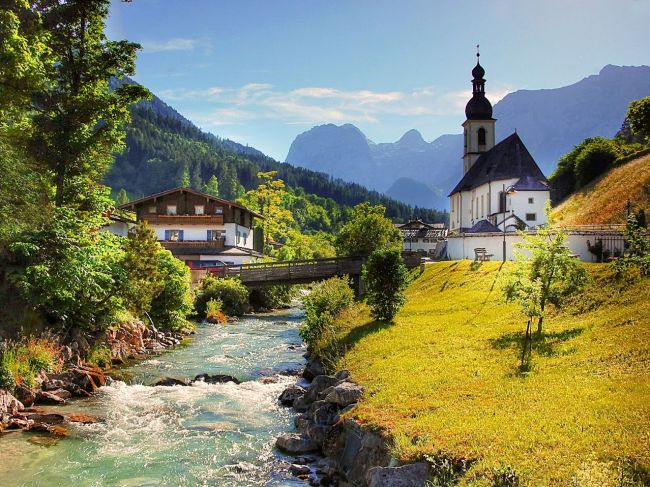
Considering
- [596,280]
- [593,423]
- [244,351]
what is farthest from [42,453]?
[596,280]

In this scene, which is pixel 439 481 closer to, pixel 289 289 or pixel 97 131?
pixel 97 131

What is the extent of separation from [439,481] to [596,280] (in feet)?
52.2

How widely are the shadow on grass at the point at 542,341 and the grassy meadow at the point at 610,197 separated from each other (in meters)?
50.6

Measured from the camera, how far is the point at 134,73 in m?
25.0

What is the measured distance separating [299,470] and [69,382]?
10.7 metres

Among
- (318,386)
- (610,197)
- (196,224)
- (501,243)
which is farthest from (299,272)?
(610,197)

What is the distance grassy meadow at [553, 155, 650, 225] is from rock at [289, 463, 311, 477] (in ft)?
194

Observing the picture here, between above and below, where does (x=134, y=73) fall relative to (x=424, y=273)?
above

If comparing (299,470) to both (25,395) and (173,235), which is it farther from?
(173,235)

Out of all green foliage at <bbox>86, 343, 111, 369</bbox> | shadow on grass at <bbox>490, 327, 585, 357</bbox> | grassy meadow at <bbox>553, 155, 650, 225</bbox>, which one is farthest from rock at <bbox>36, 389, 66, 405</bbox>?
grassy meadow at <bbox>553, 155, 650, 225</bbox>

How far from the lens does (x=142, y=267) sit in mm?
30688

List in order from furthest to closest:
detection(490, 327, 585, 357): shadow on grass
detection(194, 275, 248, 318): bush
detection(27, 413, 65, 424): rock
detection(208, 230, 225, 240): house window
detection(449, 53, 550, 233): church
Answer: detection(208, 230, 225, 240): house window
detection(449, 53, 550, 233): church
detection(194, 275, 248, 318): bush
detection(490, 327, 585, 357): shadow on grass
detection(27, 413, 65, 424): rock

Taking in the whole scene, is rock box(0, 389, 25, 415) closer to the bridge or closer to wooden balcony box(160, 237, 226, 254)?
the bridge

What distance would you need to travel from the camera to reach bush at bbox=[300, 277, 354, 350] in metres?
26.0
